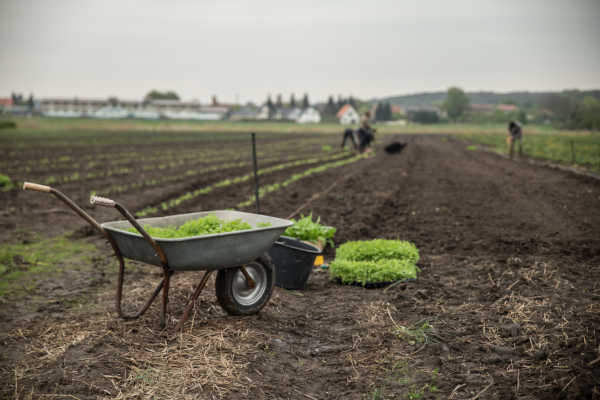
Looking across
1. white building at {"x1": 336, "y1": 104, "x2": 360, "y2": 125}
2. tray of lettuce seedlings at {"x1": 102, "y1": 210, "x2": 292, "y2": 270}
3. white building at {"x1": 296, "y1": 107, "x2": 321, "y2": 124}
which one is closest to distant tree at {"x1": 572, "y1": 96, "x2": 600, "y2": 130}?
tray of lettuce seedlings at {"x1": 102, "y1": 210, "x2": 292, "y2": 270}

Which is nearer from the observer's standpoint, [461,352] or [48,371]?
[48,371]

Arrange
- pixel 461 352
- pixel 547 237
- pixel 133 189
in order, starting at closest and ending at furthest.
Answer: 1. pixel 461 352
2. pixel 547 237
3. pixel 133 189

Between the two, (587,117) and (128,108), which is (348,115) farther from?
(587,117)

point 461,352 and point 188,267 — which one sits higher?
point 188,267

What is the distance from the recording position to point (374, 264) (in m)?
5.69

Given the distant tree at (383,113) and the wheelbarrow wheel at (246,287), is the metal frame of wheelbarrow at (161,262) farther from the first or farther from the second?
the distant tree at (383,113)

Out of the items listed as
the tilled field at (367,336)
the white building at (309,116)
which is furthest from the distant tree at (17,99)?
the tilled field at (367,336)

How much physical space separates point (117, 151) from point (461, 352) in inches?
921

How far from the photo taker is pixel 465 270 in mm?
5977

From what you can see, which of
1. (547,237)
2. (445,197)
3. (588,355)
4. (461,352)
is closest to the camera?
(588,355)

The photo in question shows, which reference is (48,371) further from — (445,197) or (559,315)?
(445,197)

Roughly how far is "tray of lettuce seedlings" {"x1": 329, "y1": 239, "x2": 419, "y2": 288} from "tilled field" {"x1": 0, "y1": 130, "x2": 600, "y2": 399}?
0.54 ft

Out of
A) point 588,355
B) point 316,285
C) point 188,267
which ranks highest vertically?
point 188,267

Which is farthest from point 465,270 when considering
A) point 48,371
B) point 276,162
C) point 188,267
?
point 276,162
